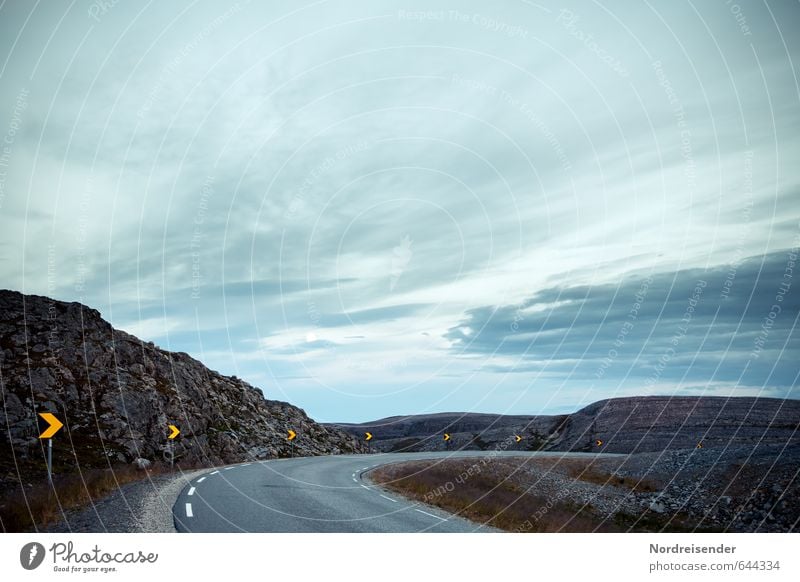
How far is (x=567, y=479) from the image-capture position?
39.1 m

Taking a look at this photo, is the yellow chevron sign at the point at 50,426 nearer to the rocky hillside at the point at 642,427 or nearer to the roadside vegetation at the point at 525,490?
the roadside vegetation at the point at 525,490

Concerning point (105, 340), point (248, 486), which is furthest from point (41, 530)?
point (105, 340)

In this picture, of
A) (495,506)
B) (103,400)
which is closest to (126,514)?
(495,506)

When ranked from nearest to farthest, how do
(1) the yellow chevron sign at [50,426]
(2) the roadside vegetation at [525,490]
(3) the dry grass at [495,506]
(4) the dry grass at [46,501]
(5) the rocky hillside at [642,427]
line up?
(4) the dry grass at [46,501], (3) the dry grass at [495,506], (1) the yellow chevron sign at [50,426], (2) the roadside vegetation at [525,490], (5) the rocky hillside at [642,427]

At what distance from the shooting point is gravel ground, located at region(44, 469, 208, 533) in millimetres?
10469

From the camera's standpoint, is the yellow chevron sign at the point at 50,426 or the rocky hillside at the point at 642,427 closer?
the yellow chevron sign at the point at 50,426
